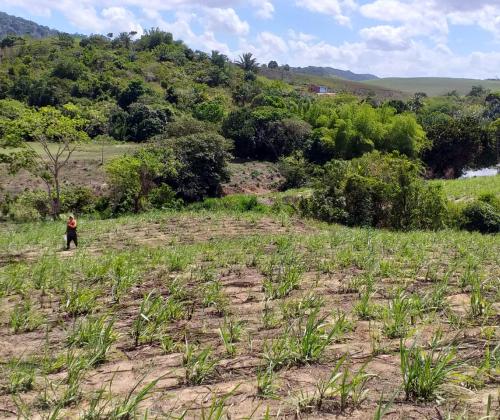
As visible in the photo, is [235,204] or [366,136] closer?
[235,204]

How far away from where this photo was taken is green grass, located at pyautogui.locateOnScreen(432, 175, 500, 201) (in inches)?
1105

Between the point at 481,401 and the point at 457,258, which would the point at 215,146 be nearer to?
the point at 457,258

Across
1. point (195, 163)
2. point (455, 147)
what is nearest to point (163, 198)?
point (195, 163)

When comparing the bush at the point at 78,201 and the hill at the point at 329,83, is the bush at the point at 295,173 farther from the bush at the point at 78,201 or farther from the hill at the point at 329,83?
the hill at the point at 329,83

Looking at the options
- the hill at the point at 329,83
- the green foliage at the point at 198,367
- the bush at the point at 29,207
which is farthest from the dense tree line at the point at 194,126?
the hill at the point at 329,83

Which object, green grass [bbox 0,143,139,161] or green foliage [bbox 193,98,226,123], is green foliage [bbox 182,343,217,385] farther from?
green foliage [bbox 193,98,226,123]

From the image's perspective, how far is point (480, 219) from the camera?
886 inches

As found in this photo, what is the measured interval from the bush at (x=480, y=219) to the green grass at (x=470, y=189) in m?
4.40

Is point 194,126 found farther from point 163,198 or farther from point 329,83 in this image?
point 329,83

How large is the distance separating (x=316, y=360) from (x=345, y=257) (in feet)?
10.8

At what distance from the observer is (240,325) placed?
3699 millimetres

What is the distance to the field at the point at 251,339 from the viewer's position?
258 cm

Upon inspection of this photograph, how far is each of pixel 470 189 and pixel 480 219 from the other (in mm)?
8952

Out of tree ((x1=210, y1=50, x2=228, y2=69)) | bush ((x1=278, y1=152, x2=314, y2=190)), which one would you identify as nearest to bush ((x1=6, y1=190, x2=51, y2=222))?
bush ((x1=278, y1=152, x2=314, y2=190))
